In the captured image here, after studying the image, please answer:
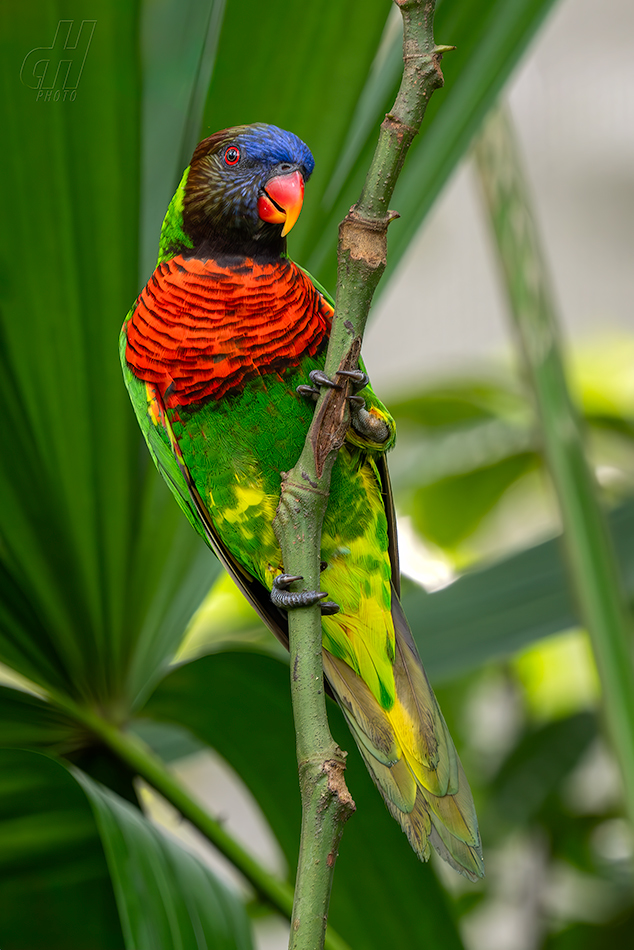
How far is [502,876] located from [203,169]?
2.06 meters

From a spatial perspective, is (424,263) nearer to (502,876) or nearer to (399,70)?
(502,876)

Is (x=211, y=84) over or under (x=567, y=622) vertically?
over

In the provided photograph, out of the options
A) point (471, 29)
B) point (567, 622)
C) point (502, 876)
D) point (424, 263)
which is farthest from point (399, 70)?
point (424, 263)

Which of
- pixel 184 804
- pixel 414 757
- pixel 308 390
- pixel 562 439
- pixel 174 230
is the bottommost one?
Answer: pixel 184 804

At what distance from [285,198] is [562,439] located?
444 mm

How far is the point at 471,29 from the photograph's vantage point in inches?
27.2

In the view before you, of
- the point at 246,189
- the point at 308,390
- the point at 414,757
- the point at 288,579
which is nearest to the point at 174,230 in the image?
the point at 246,189

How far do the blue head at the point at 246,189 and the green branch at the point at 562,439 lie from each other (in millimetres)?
388

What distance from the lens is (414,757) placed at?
0.59 metres

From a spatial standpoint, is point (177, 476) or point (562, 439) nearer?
point (177, 476)

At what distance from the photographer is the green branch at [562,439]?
2.35 ft

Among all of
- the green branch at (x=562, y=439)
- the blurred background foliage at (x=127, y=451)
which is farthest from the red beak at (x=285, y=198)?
the green branch at (x=562, y=439)

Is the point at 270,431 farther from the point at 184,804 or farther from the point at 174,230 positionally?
the point at 184,804

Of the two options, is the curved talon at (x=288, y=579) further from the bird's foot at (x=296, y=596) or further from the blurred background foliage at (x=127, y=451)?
the blurred background foliage at (x=127, y=451)
